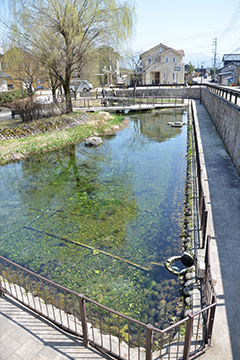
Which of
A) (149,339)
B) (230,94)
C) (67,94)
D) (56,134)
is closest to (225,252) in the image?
(149,339)

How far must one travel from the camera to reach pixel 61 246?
7535 mm

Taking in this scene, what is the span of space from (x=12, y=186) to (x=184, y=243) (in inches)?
325

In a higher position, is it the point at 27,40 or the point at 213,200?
the point at 27,40

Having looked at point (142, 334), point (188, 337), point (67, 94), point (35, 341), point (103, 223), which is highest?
point (67, 94)

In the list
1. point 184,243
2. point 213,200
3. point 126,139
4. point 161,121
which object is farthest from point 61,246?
point 161,121

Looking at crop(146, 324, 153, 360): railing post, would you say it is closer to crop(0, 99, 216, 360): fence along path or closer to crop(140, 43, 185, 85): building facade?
crop(0, 99, 216, 360): fence along path

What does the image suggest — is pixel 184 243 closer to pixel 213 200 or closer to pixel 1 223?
pixel 213 200

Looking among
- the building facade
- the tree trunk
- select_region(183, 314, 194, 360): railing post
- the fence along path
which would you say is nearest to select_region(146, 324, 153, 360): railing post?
the fence along path

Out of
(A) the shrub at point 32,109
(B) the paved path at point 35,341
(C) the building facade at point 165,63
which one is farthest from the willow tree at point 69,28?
(C) the building facade at point 165,63

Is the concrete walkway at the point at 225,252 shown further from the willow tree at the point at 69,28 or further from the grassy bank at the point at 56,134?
the willow tree at the point at 69,28

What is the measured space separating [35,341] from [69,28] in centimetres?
2050

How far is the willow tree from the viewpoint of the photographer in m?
18.4

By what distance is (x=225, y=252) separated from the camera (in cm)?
601

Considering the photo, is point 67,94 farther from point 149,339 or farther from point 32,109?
point 149,339
